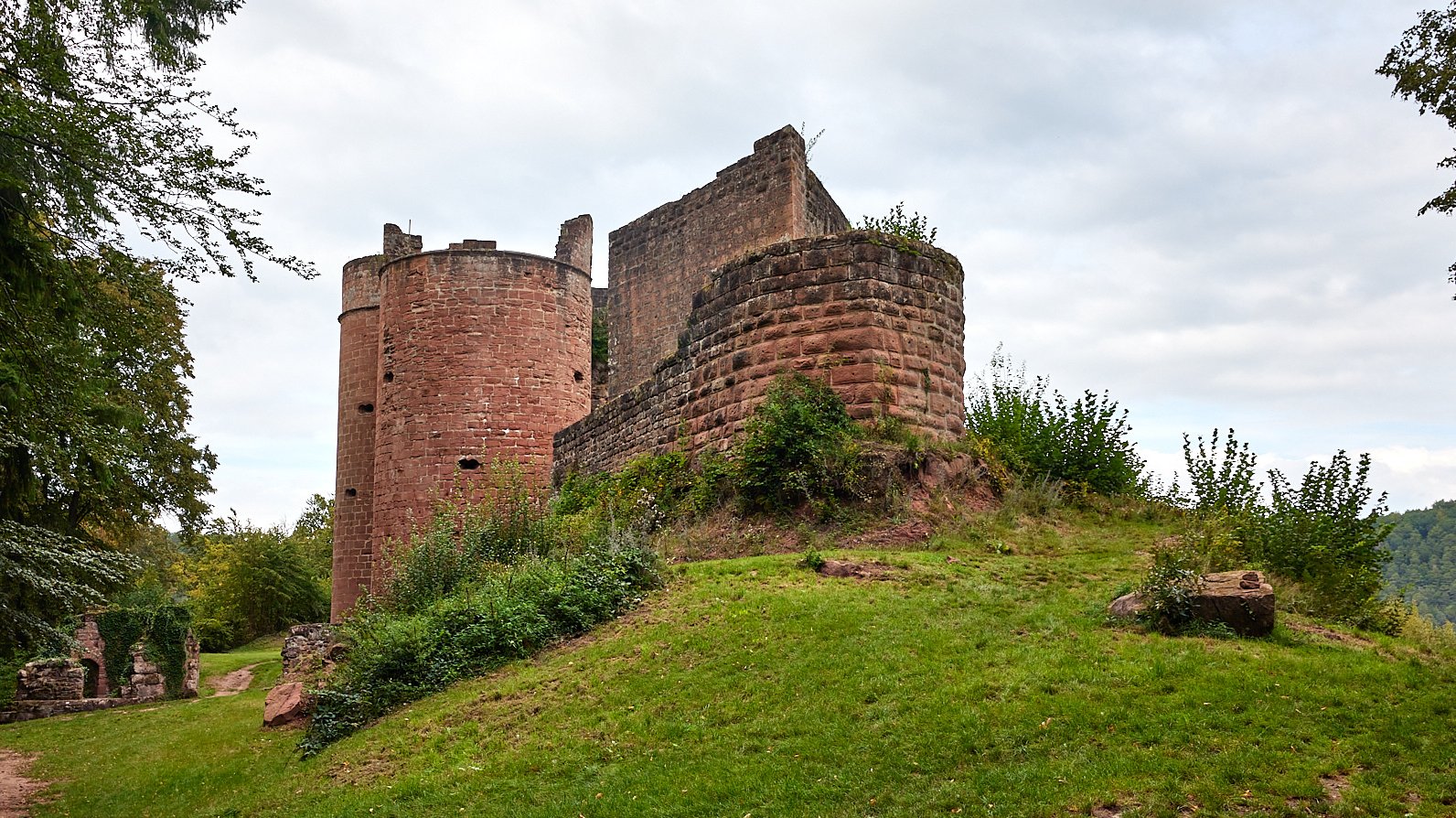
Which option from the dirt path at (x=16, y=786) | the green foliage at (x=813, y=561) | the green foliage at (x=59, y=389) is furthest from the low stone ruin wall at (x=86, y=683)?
the green foliage at (x=813, y=561)

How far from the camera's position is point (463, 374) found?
19.0m

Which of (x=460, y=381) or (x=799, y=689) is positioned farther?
(x=460, y=381)

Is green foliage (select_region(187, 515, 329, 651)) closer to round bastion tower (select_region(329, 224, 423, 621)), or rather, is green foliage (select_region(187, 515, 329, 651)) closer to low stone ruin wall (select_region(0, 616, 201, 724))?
low stone ruin wall (select_region(0, 616, 201, 724))

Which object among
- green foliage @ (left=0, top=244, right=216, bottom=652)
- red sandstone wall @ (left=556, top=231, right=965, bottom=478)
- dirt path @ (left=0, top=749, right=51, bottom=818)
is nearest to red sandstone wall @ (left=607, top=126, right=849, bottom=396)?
red sandstone wall @ (left=556, top=231, right=965, bottom=478)

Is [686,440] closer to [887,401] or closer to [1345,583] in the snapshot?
[887,401]

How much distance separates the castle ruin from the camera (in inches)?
507

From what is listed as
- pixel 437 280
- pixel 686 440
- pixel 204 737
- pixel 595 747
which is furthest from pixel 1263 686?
pixel 437 280

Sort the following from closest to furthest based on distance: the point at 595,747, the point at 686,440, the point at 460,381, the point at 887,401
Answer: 1. the point at 595,747
2. the point at 887,401
3. the point at 686,440
4. the point at 460,381

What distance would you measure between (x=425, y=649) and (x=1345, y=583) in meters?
8.41

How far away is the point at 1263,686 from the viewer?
655 cm

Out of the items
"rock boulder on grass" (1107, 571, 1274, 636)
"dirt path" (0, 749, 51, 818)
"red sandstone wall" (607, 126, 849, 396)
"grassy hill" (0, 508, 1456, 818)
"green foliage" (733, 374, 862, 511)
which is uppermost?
"red sandstone wall" (607, 126, 849, 396)

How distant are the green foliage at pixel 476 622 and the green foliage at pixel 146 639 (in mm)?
17080

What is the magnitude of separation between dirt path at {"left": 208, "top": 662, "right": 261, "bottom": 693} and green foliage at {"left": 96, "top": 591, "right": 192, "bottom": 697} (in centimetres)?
107

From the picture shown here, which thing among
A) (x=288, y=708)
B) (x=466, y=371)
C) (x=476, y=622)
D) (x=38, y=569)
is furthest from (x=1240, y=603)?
(x=466, y=371)
